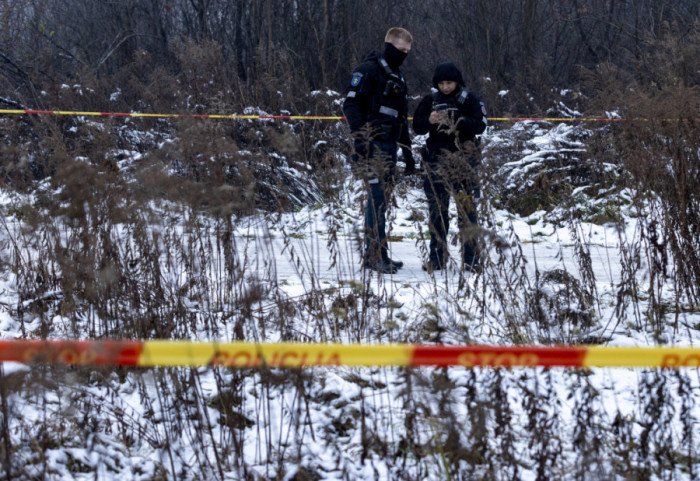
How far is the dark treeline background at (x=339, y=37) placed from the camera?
12.1 metres

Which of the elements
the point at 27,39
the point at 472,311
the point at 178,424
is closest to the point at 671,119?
the point at 472,311

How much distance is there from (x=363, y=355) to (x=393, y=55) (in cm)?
373

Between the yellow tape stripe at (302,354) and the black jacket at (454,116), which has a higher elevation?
the black jacket at (454,116)

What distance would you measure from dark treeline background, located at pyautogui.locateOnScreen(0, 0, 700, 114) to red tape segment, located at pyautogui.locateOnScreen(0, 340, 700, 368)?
31.3 ft

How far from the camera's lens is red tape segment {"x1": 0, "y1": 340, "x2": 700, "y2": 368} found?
2260 millimetres

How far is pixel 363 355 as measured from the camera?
2.28 m

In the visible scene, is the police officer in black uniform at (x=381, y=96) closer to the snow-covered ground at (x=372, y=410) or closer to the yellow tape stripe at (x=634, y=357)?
the snow-covered ground at (x=372, y=410)

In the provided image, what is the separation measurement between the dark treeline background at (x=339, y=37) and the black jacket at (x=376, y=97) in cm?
607

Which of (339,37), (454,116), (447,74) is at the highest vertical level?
(339,37)

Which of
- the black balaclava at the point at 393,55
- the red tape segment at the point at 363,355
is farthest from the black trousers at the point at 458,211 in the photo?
the red tape segment at the point at 363,355

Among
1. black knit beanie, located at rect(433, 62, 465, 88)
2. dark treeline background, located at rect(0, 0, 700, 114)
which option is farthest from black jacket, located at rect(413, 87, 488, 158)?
dark treeline background, located at rect(0, 0, 700, 114)

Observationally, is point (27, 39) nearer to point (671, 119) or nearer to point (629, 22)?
point (629, 22)

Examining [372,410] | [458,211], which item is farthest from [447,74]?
[372,410]

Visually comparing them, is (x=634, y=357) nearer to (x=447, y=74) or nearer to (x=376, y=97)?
(x=447, y=74)
